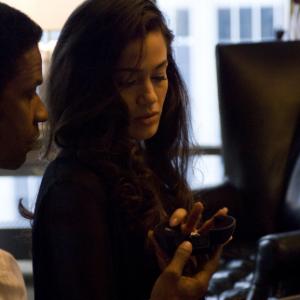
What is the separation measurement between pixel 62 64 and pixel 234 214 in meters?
1.04

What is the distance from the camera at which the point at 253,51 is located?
2.26 metres

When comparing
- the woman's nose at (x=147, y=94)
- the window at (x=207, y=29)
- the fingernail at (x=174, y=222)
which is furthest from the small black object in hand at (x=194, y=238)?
the window at (x=207, y=29)

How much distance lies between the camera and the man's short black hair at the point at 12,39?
3.09ft

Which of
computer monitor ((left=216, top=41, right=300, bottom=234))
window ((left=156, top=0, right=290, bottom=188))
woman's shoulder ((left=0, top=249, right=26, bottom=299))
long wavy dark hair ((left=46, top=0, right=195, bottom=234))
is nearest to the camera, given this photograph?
woman's shoulder ((left=0, top=249, right=26, bottom=299))

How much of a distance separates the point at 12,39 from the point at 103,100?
0.96ft

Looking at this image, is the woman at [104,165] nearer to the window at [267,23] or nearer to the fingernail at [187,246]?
the fingernail at [187,246]

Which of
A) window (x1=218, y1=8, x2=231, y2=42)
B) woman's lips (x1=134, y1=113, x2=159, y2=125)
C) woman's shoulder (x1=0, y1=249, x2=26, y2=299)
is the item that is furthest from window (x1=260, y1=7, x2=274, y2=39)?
woman's shoulder (x1=0, y1=249, x2=26, y2=299)

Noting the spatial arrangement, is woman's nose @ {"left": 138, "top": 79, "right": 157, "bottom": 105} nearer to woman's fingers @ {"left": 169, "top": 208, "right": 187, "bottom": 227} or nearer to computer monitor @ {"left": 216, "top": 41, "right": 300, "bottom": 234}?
woman's fingers @ {"left": 169, "top": 208, "right": 187, "bottom": 227}

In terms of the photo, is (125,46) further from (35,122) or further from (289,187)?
(289,187)

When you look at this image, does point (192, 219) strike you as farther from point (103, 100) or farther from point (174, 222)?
point (103, 100)

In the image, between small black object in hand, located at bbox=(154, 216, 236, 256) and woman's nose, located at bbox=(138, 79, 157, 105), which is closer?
small black object in hand, located at bbox=(154, 216, 236, 256)

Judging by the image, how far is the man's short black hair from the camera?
942 millimetres

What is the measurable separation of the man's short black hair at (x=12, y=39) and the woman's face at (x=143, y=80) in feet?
0.84

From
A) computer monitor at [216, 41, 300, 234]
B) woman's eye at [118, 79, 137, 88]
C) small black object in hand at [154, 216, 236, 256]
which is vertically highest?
woman's eye at [118, 79, 137, 88]
